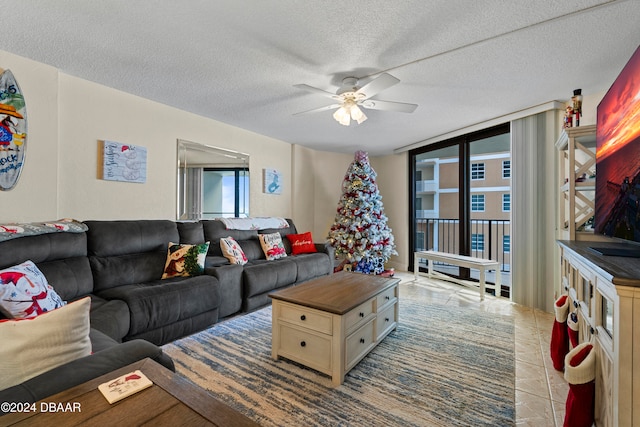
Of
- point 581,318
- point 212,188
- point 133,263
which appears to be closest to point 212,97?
point 212,188

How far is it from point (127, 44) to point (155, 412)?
8.03 feet

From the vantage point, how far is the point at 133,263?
2.67 metres

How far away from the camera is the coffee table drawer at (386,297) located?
7.86 ft

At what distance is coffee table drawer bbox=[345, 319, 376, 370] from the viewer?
198cm

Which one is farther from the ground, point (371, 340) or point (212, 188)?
point (212, 188)

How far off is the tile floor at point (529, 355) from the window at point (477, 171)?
5.95 ft

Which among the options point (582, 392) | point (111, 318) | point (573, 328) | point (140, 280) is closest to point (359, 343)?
point (582, 392)

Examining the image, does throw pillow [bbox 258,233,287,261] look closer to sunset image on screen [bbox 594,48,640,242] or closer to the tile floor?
the tile floor

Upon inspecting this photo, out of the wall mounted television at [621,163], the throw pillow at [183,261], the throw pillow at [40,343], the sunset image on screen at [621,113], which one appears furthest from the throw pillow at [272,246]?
the sunset image on screen at [621,113]

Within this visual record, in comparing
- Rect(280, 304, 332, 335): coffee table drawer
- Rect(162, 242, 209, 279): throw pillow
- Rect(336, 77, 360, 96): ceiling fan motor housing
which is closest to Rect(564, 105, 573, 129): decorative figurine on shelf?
Rect(336, 77, 360, 96): ceiling fan motor housing

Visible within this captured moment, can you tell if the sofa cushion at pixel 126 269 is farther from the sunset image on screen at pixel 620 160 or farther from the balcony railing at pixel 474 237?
the balcony railing at pixel 474 237

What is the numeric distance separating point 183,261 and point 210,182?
144 cm

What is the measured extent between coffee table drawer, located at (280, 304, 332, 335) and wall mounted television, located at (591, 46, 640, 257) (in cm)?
169

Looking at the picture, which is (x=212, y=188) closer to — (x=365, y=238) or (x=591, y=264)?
(x=365, y=238)
